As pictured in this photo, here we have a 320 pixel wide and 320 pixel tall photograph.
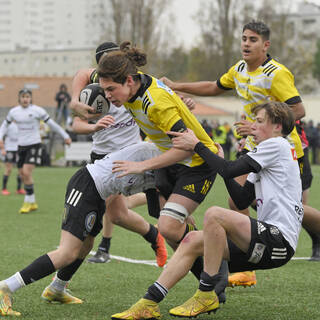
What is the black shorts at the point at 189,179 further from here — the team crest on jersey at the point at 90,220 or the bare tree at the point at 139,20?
the bare tree at the point at 139,20

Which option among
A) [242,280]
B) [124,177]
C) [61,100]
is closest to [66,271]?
[124,177]

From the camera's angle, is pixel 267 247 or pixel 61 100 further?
pixel 61 100

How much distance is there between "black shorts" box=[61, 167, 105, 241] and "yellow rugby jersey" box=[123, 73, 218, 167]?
1.95 ft

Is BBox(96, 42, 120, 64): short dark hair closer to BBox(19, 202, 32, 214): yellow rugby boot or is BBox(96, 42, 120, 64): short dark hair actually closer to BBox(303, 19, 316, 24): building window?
BBox(19, 202, 32, 214): yellow rugby boot

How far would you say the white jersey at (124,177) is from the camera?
5.42m

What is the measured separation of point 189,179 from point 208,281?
0.86 m

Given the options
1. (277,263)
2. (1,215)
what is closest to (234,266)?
(277,263)

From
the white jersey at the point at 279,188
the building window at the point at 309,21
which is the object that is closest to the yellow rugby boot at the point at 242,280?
the white jersey at the point at 279,188

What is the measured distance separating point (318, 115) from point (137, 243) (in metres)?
50.3

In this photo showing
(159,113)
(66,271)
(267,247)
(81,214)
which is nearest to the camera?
(267,247)

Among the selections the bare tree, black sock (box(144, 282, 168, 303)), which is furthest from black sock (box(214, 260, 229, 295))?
the bare tree

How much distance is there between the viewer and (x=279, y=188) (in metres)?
4.86

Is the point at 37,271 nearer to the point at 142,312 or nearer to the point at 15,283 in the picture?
the point at 15,283

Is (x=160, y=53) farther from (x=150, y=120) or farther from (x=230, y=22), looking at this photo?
(x=150, y=120)
